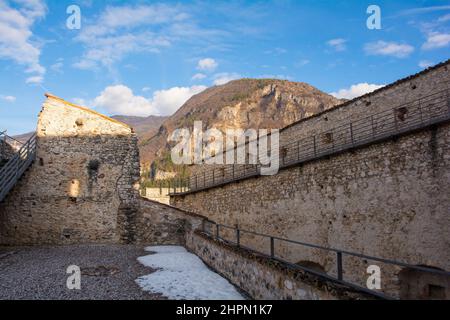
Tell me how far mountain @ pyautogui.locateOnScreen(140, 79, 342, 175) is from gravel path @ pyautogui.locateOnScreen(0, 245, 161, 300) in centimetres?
7890

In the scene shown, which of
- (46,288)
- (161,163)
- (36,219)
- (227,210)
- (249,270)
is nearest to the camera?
(249,270)

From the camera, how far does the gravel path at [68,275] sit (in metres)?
7.46

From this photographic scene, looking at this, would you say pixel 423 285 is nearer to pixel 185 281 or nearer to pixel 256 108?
pixel 185 281

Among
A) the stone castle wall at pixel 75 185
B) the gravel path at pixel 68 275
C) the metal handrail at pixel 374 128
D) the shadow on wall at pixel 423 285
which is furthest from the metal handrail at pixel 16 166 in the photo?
the shadow on wall at pixel 423 285

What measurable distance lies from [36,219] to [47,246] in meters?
1.41

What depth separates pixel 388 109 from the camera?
1422cm

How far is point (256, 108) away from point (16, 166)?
96.6 meters

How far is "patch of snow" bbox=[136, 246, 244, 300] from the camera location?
23.5ft

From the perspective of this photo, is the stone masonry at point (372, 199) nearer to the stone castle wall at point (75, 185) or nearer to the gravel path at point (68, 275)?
the gravel path at point (68, 275)

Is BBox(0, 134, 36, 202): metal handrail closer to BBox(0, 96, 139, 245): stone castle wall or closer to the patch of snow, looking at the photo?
BBox(0, 96, 139, 245): stone castle wall

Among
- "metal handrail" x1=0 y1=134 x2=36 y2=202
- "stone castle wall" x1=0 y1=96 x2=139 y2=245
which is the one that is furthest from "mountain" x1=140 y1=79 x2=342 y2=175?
"metal handrail" x1=0 y1=134 x2=36 y2=202

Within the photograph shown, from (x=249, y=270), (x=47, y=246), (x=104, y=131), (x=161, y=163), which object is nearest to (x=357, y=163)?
(x=249, y=270)

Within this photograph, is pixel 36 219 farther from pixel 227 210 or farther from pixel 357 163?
pixel 357 163
